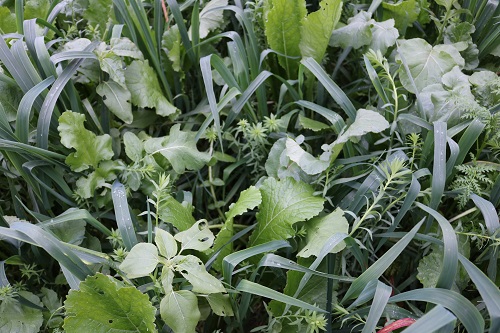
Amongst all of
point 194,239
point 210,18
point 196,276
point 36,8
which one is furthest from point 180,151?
point 36,8

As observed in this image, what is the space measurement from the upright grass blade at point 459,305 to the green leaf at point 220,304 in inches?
18.7

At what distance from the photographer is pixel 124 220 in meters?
1.34

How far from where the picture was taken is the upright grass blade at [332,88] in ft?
4.95

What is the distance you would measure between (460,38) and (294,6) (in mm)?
603

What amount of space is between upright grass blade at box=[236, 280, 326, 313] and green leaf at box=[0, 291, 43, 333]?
0.61 meters

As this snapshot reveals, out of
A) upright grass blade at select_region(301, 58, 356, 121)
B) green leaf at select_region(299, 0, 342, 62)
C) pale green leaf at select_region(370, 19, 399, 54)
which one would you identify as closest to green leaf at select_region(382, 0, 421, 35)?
pale green leaf at select_region(370, 19, 399, 54)

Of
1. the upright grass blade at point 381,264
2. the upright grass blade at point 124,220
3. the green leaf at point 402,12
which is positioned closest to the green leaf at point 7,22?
the upright grass blade at point 124,220

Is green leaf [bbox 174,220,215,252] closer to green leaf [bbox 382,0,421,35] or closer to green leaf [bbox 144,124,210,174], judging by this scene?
green leaf [bbox 144,124,210,174]

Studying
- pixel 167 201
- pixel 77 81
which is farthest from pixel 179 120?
pixel 167 201

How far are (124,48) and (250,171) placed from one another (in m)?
0.59

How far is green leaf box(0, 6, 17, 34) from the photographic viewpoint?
1759 mm

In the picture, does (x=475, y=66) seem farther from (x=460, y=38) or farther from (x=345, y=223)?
(x=345, y=223)

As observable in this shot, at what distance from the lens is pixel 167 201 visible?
1400 millimetres

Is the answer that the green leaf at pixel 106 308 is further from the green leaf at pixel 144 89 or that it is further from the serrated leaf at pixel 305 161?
the green leaf at pixel 144 89
